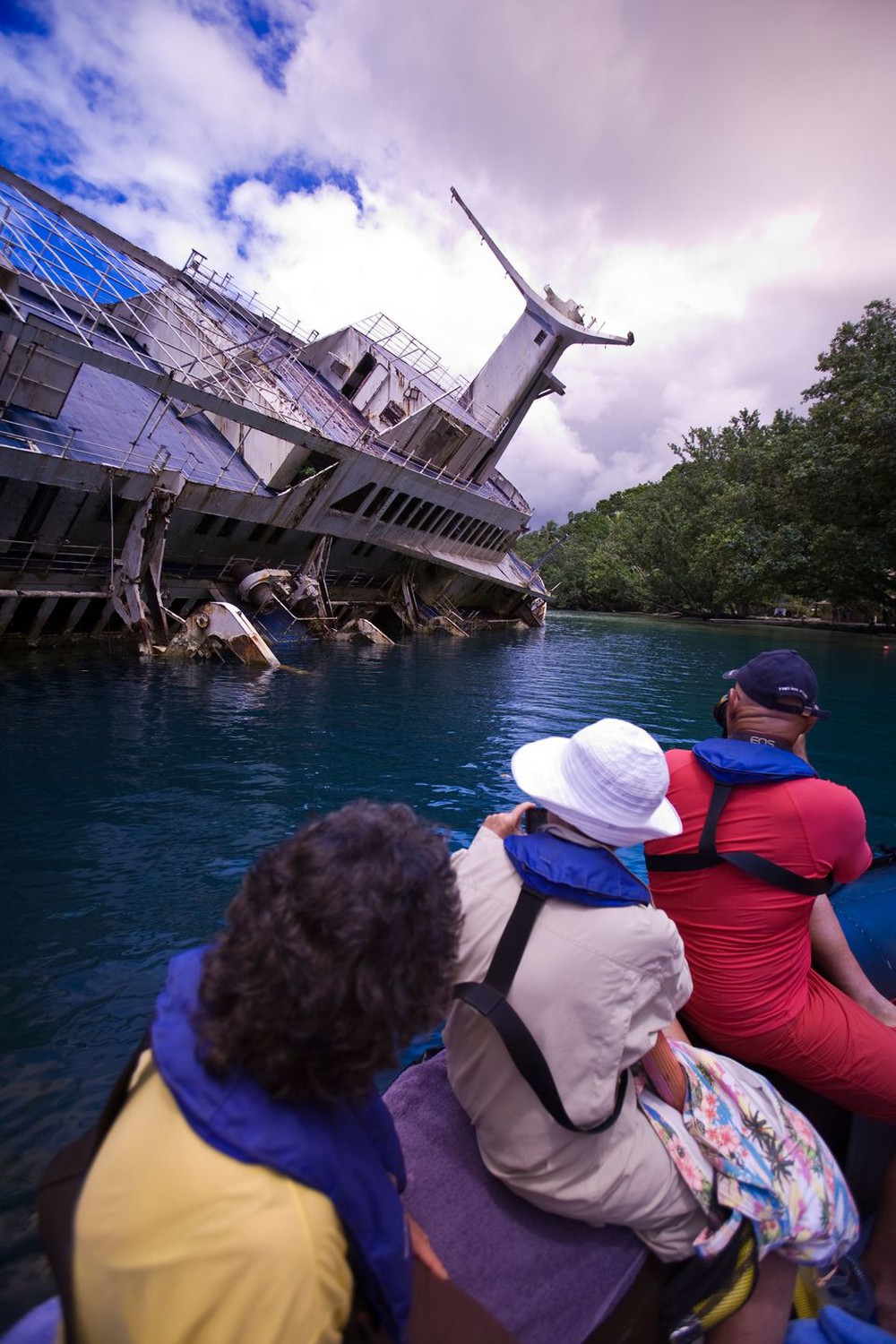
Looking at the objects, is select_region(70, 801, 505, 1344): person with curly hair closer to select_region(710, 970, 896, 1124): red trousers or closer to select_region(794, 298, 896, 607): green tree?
select_region(710, 970, 896, 1124): red trousers

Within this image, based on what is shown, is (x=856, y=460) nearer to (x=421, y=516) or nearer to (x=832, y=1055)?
(x=421, y=516)

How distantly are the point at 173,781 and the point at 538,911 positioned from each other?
321 inches

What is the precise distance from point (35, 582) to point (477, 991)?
19.4 metres

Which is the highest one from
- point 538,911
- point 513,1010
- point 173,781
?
point 538,911

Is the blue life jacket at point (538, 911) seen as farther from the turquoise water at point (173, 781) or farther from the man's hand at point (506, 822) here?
the turquoise water at point (173, 781)

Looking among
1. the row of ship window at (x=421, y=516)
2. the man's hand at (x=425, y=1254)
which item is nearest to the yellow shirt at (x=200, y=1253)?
the man's hand at (x=425, y=1254)

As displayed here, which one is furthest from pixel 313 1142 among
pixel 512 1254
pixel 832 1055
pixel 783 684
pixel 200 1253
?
pixel 783 684

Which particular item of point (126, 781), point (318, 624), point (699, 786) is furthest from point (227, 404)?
point (699, 786)

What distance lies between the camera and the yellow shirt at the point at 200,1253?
106cm

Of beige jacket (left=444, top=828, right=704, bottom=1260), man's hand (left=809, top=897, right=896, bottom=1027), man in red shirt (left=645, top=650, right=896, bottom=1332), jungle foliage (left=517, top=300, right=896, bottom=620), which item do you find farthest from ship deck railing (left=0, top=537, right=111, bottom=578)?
jungle foliage (left=517, top=300, right=896, bottom=620)

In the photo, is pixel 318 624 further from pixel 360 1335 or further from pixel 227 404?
pixel 360 1335

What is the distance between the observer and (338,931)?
4.26 ft

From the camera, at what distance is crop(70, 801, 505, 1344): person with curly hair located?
1.08 meters

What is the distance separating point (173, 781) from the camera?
9.09 metres
